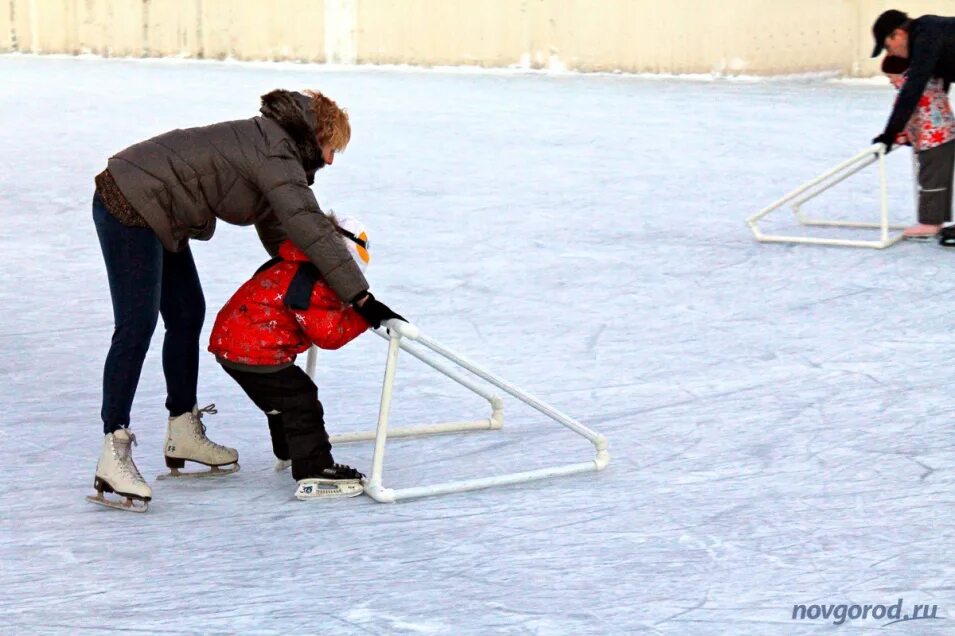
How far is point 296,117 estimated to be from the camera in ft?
12.2

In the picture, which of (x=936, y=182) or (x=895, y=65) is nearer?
(x=895, y=65)

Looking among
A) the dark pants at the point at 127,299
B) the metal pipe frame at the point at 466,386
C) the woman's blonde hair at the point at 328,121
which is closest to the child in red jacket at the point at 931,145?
the metal pipe frame at the point at 466,386

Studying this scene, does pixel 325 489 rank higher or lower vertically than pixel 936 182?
lower

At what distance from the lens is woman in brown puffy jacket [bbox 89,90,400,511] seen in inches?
145

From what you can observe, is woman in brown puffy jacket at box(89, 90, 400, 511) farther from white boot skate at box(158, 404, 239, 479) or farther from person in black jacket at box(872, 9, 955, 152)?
person in black jacket at box(872, 9, 955, 152)

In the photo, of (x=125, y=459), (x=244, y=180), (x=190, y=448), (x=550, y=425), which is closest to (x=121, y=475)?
(x=125, y=459)

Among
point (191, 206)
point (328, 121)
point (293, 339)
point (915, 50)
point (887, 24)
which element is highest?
point (887, 24)

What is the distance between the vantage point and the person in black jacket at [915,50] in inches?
281

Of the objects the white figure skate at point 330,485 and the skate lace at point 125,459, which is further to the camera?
the white figure skate at point 330,485

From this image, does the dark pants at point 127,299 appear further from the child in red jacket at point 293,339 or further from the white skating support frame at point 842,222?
the white skating support frame at point 842,222

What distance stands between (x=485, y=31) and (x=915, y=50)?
31.4 feet

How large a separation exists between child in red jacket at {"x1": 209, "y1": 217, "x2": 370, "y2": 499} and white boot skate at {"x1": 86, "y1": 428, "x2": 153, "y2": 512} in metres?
0.34

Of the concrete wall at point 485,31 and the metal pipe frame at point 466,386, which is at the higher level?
the concrete wall at point 485,31

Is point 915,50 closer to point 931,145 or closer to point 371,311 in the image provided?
point 931,145
